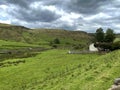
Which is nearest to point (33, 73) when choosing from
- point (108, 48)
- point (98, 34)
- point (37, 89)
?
point (37, 89)

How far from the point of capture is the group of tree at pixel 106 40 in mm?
112688

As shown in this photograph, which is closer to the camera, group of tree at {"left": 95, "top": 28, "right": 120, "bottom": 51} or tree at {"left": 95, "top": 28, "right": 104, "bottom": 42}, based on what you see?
group of tree at {"left": 95, "top": 28, "right": 120, "bottom": 51}

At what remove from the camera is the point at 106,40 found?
481 feet

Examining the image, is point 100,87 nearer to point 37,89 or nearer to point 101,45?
point 37,89

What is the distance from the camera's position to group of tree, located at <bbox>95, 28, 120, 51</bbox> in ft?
370

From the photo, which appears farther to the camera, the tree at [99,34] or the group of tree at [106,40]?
the tree at [99,34]

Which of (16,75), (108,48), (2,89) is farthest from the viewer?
(108,48)

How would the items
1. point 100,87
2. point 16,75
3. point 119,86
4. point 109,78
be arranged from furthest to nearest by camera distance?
point 16,75
point 109,78
point 100,87
point 119,86

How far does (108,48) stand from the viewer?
376 feet

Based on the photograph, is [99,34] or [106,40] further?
[99,34]

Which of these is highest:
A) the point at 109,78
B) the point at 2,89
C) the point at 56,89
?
the point at 109,78

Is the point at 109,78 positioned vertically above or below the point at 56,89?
above

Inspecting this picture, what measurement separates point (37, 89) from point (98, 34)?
138 m

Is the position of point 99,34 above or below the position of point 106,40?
above
